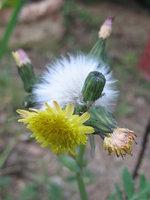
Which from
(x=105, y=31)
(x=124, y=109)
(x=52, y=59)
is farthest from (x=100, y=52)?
(x=52, y=59)

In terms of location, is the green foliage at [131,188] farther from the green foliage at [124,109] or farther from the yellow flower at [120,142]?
the green foliage at [124,109]

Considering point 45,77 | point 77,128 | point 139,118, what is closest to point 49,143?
point 77,128

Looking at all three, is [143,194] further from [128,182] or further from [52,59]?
[52,59]

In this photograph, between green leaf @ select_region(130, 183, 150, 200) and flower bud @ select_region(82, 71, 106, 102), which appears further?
green leaf @ select_region(130, 183, 150, 200)

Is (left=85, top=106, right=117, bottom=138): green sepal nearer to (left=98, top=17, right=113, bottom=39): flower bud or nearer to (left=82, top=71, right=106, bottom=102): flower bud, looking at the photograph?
(left=82, top=71, right=106, bottom=102): flower bud

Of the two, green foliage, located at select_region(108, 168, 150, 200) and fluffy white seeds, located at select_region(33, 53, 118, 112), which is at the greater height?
fluffy white seeds, located at select_region(33, 53, 118, 112)

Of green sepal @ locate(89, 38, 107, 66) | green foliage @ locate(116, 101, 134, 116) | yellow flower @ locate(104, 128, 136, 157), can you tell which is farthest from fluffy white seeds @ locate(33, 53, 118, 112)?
green foliage @ locate(116, 101, 134, 116)

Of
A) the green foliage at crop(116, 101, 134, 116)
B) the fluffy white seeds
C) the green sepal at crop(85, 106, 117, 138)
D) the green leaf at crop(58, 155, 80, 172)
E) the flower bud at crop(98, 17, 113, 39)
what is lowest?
the green foliage at crop(116, 101, 134, 116)

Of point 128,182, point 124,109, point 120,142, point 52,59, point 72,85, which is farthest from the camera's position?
point 52,59
